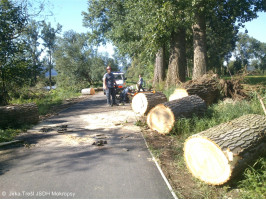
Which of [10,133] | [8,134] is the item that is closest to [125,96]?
[10,133]

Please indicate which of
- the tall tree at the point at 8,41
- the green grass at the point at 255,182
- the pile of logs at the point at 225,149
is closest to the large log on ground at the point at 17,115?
the tall tree at the point at 8,41

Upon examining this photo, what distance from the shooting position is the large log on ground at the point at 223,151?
312 centimetres

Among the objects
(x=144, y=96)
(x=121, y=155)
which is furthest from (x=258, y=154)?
(x=144, y=96)

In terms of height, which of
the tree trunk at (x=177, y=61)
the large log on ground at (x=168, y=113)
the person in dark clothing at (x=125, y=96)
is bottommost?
the large log on ground at (x=168, y=113)

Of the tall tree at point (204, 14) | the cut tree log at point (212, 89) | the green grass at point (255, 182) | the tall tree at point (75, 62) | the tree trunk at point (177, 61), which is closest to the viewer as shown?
the green grass at point (255, 182)

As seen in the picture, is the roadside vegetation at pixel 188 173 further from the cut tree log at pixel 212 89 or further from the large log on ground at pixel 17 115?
the large log on ground at pixel 17 115

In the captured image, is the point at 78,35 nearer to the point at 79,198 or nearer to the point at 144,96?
the point at 144,96

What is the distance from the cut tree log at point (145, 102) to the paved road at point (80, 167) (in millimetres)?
2049

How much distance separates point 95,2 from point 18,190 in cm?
2401

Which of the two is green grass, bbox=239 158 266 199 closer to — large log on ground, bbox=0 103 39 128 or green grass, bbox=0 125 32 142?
green grass, bbox=0 125 32 142

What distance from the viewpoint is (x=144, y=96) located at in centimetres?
821

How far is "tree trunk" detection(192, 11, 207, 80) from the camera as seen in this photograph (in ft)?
39.0

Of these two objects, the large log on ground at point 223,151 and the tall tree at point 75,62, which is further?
the tall tree at point 75,62

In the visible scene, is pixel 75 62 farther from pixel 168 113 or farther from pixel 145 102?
pixel 168 113
